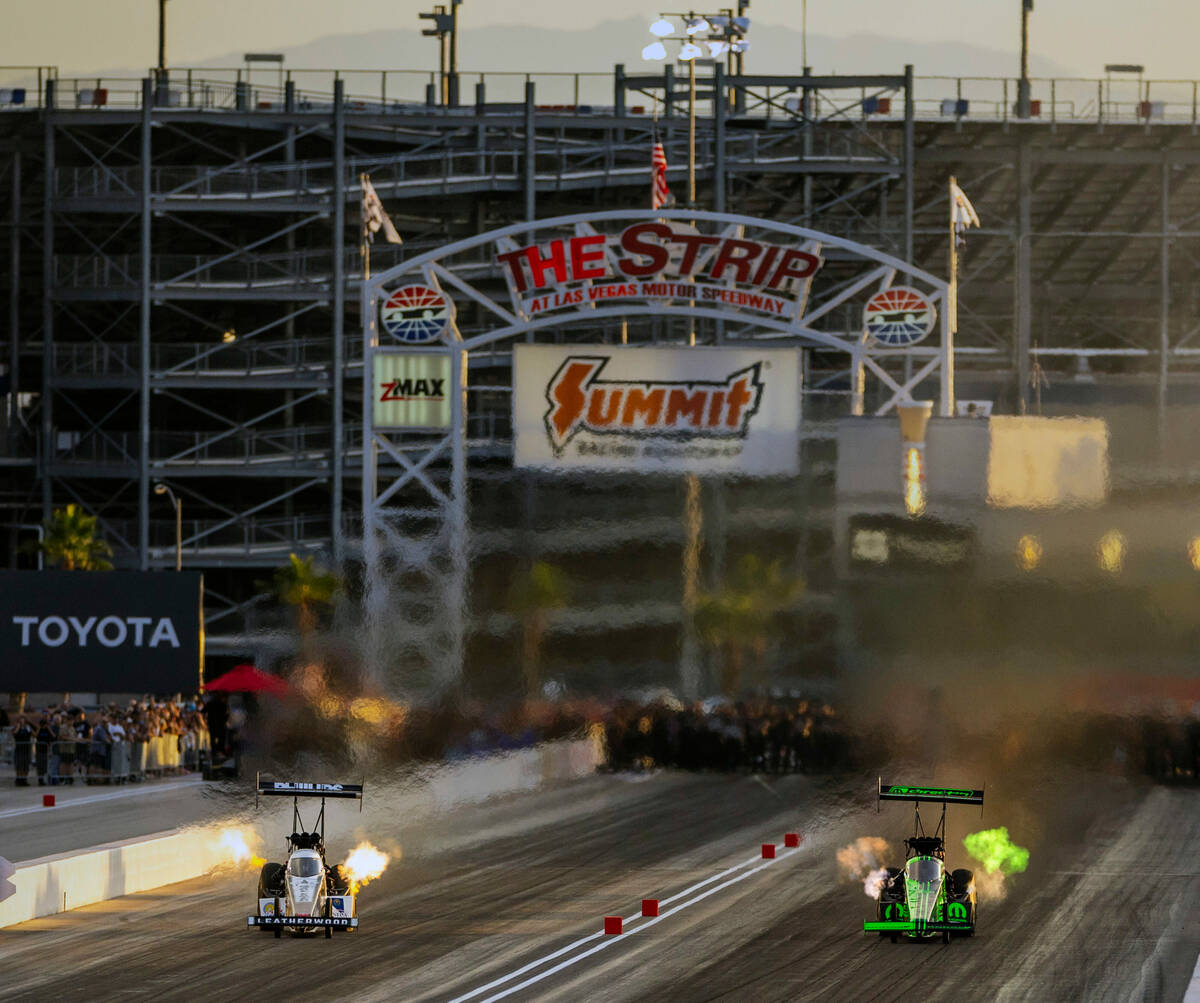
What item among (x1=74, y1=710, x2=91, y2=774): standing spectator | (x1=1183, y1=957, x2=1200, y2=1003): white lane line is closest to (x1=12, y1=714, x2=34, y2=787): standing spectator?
(x1=74, y1=710, x2=91, y2=774): standing spectator

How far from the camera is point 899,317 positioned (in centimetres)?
5456

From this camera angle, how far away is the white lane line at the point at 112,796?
45.0 m

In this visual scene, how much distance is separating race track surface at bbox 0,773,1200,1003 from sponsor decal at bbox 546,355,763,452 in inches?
411

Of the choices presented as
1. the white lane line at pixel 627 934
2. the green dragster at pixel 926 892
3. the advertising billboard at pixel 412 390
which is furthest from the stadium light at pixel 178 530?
the green dragster at pixel 926 892

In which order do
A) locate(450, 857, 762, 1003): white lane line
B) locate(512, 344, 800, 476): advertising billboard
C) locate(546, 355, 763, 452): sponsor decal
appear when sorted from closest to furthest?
locate(450, 857, 762, 1003): white lane line < locate(512, 344, 800, 476): advertising billboard < locate(546, 355, 763, 452): sponsor decal

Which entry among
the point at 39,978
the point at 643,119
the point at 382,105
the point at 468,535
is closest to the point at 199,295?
the point at 382,105

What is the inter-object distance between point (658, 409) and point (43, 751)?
17.0 m

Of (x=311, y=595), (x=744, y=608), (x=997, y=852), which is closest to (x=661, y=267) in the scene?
(x=744, y=608)

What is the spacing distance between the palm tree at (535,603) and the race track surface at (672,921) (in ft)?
10.9

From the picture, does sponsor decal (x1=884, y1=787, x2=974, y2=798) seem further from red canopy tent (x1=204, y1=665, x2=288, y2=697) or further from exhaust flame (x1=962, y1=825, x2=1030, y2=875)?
Answer: red canopy tent (x1=204, y1=665, x2=288, y2=697)

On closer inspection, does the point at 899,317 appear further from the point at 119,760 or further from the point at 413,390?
the point at 119,760

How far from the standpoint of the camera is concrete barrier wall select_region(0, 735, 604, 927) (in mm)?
30953

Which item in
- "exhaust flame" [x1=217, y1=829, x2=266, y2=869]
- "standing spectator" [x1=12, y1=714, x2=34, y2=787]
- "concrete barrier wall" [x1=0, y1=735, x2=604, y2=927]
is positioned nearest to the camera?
"concrete barrier wall" [x1=0, y1=735, x2=604, y2=927]

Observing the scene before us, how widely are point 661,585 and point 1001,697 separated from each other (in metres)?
9.64
